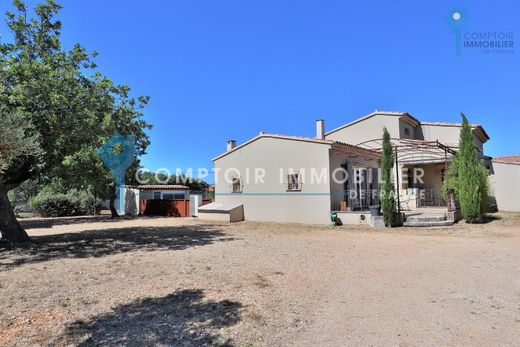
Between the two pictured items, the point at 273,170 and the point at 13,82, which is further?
the point at 273,170

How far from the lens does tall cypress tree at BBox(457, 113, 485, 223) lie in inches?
537

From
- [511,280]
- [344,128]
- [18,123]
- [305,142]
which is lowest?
[511,280]

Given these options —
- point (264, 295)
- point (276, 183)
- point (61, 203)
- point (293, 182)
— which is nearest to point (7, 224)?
point (264, 295)

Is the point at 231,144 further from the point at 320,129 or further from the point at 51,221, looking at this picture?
the point at 51,221

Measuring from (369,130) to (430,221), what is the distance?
31.6ft

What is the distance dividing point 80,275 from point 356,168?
1465cm

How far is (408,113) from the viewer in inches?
840

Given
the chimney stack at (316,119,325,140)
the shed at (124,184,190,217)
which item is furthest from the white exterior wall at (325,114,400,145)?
the shed at (124,184,190,217)

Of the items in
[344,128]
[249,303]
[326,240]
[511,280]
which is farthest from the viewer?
[344,128]

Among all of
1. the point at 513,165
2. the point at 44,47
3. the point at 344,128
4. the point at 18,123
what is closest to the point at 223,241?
the point at 18,123

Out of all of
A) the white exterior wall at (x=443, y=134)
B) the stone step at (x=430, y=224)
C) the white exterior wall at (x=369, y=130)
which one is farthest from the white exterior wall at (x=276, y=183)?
the white exterior wall at (x=443, y=134)

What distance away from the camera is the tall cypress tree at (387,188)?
13.6m

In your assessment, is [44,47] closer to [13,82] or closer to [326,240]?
[13,82]

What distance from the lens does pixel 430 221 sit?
45.3 feet
